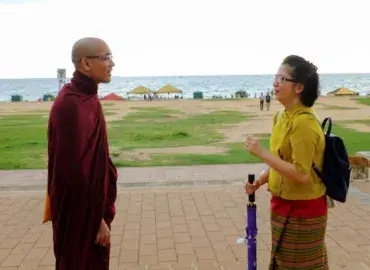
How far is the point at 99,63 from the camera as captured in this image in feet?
9.36

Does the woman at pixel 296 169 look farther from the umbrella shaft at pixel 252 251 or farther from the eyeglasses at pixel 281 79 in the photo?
the umbrella shaft at pixel 252 251

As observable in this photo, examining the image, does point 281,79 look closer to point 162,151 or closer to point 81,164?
point 81,164

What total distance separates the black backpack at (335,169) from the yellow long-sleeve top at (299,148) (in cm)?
3

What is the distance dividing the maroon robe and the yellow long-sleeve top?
1047mm

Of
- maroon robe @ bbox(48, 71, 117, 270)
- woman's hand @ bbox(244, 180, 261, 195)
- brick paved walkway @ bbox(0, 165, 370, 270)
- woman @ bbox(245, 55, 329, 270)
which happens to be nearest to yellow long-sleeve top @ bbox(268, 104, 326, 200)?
woman @ bbox(245, 55, 329, 270)

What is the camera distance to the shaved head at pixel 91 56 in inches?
111

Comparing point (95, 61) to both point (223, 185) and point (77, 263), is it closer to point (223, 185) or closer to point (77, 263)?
point (77, 263)

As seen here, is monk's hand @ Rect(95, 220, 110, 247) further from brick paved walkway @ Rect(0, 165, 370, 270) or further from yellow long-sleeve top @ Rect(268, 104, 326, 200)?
brick paved walkway @ Rect(0, 165, 370, 270)

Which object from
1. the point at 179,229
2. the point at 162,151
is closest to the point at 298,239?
the point at 179,229

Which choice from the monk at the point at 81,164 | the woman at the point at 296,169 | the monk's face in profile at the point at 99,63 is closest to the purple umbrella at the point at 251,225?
the woman at the point at 296,169

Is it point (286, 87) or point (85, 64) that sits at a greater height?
point (85, 64)

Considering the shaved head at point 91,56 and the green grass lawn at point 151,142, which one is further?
the green grass lawn at point 151,142

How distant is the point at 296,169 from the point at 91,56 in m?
1.38

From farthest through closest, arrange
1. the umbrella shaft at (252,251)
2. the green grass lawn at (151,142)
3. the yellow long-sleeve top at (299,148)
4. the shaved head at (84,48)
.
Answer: the green grass lawn at (151,142)
the umbrella shaft at (252,251)
the shaved head at (84,48)
the yellow long-sleeve top at (299,148)
